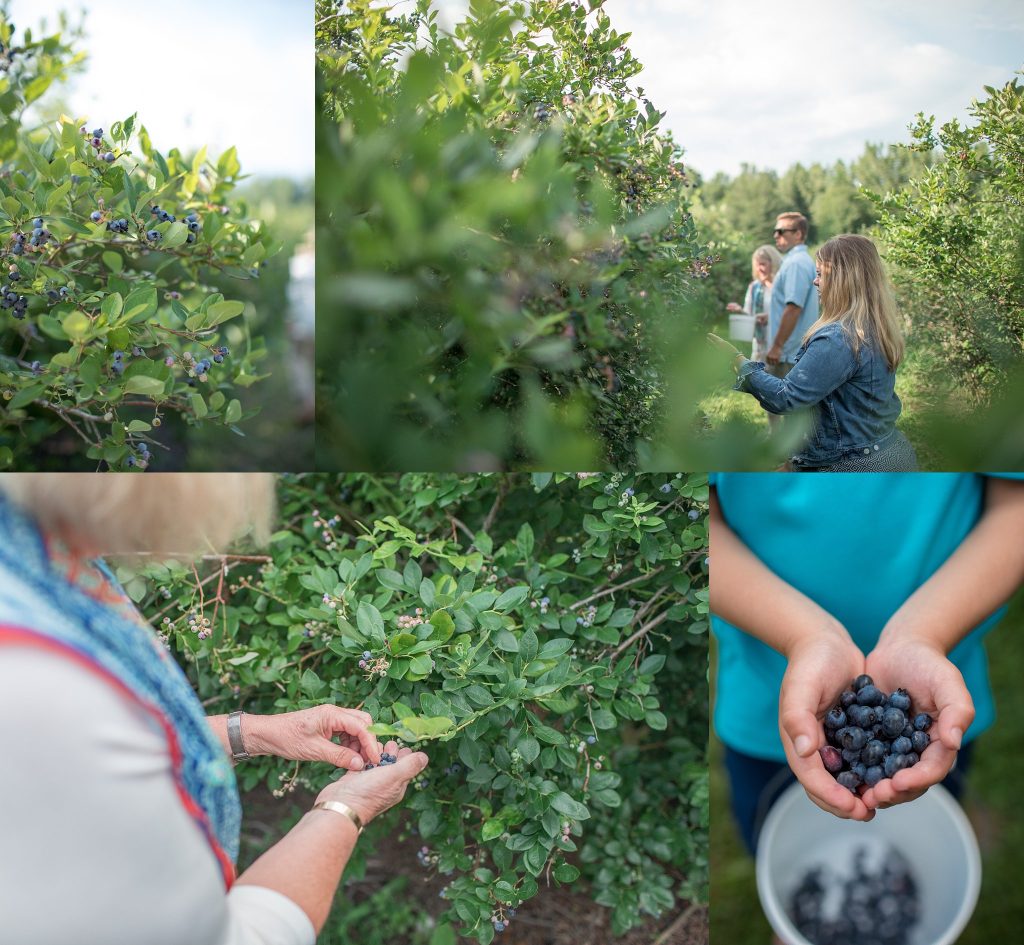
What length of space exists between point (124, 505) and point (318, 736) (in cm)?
46

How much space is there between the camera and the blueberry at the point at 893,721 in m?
1.34

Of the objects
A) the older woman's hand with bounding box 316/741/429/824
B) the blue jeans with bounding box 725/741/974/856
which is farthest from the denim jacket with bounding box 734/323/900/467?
the older woman's hand with bounding box 316/741/429/824

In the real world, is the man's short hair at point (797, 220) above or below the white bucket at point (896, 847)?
above

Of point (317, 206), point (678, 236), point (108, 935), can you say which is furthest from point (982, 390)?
point (108, 935)

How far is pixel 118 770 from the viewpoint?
2.86 ft

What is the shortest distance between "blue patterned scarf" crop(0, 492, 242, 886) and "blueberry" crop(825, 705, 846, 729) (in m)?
0.88

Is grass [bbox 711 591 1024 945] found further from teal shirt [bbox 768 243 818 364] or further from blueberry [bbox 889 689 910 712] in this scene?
teal shirt [bbox 768 243 818 364]

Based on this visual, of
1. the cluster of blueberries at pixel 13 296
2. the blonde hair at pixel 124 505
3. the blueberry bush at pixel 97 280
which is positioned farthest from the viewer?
the cluster of blueberries at pixel 13 296

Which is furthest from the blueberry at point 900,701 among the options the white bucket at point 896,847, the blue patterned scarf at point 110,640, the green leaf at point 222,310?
the green leaf at point 222,310

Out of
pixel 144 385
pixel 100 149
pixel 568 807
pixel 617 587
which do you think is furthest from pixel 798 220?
pixel 100 149

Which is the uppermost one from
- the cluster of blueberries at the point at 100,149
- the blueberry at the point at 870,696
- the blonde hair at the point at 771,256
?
the cluster of blueberries at the point at 100,149

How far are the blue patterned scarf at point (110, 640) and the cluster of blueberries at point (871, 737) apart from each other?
0.88 m

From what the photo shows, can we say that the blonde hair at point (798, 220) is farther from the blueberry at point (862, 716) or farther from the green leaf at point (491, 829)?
the green leaf at point (491, 829)

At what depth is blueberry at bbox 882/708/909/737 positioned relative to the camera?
1345 millimetres
